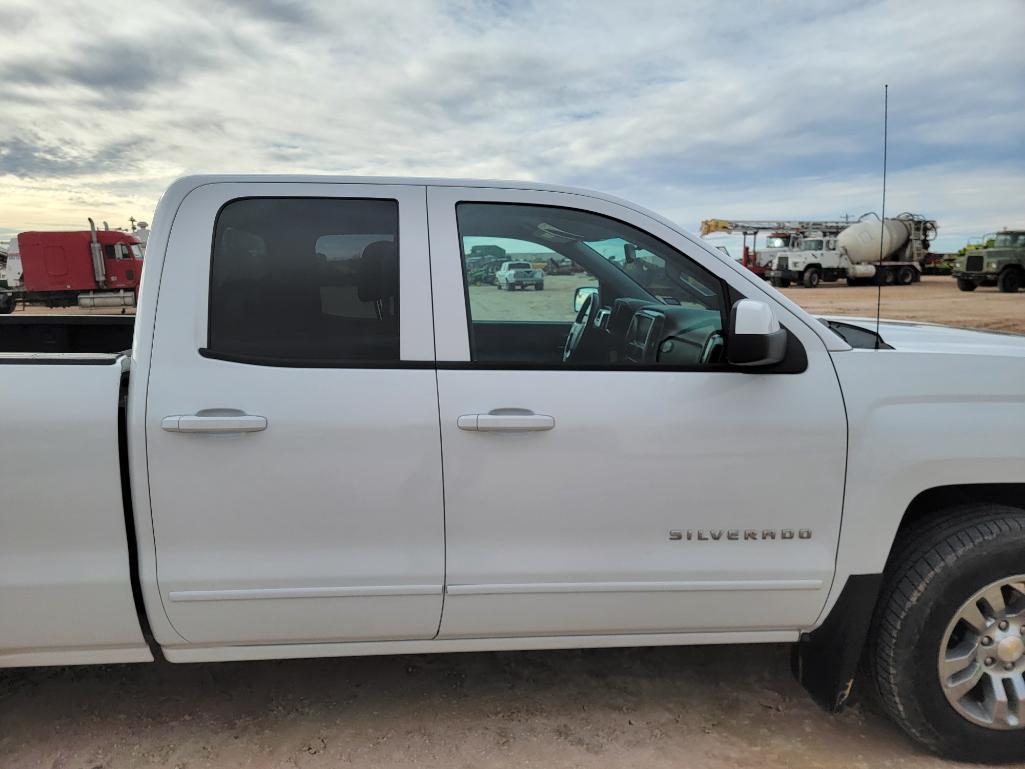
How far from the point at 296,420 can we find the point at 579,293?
110 centimetres

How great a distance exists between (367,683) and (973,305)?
24.3 m

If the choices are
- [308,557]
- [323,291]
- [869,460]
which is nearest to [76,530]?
[308,557]

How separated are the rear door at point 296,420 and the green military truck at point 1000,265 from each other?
29.6 meters

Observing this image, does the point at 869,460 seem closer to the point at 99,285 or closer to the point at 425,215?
the point at 425,215

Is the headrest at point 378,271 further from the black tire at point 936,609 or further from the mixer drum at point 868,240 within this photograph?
the mixer drum at point 868,240

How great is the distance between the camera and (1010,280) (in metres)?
26.7

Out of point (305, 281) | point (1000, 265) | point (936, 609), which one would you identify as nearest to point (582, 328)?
point (305, 281)

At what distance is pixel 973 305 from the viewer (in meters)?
22.6

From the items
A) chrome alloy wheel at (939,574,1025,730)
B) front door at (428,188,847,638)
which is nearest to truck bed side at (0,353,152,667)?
front door at (428,188,847,638)

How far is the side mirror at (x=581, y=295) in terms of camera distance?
274 cm

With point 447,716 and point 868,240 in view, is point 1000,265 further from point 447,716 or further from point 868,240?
point 447,716

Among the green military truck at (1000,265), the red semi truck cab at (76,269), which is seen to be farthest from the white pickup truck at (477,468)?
the green military truck at (1000,265)

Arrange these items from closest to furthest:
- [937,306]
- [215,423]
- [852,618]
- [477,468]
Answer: [215,423]
[477,468]
[852,618]
[937,306]

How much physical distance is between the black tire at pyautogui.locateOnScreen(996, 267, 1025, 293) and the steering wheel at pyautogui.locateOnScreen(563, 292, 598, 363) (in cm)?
2918
